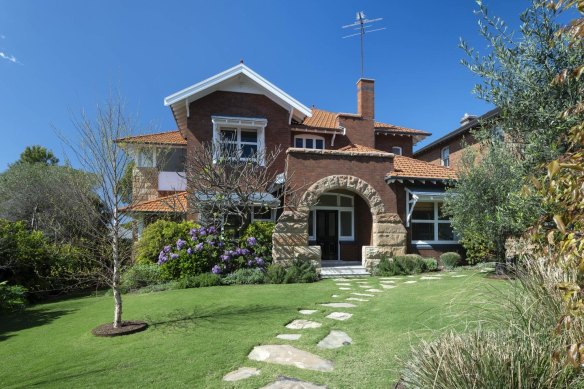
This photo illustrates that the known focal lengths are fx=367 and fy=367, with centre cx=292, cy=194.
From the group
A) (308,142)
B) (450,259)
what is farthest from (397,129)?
(450,259)

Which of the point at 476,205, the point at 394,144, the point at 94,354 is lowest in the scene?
the point at 94,354

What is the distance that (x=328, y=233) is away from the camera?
17469 millimetres

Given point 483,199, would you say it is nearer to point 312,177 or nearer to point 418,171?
point 418,171

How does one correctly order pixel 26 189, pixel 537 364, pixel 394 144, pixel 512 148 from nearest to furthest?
pixel 537 364 → pixel 512 148 → pixel 26 189 → pixel 394 144

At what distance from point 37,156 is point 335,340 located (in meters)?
42.6

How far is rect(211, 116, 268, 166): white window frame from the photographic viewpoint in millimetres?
16828

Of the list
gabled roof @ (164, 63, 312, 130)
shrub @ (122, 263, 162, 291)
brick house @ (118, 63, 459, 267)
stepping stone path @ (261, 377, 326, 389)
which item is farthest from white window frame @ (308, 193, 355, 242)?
stepping stone path @ (261, 377, 326, 389)

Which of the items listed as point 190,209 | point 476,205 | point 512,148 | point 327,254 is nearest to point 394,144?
point 327,254

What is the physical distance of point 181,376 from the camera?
433 cm

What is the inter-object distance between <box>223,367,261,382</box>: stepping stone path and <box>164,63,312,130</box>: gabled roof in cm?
Result: 1426

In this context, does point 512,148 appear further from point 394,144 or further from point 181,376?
point 394,144

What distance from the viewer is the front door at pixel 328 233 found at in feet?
56.8

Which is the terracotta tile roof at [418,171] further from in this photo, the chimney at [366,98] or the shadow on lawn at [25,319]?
the shadow on lawn at [25,319]

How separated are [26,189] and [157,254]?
44.4 ft
